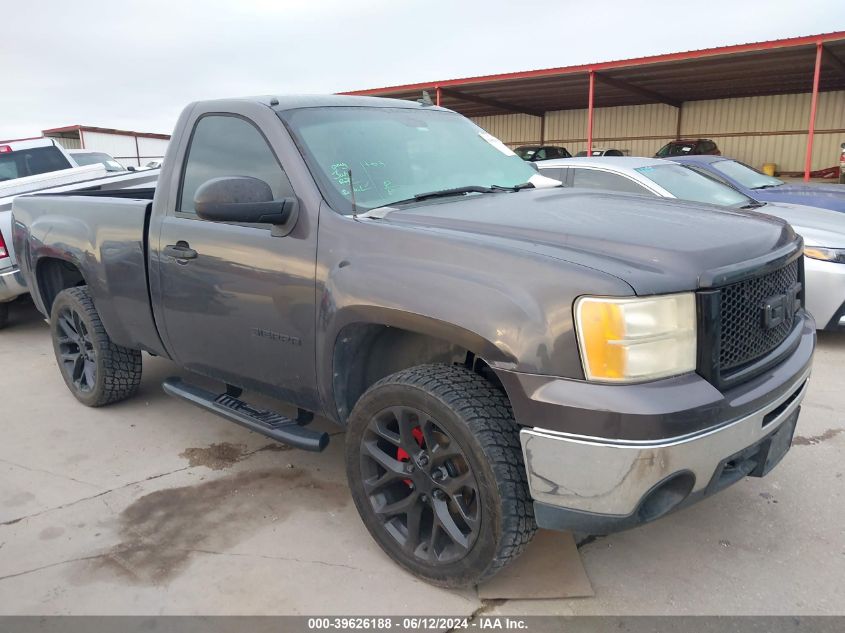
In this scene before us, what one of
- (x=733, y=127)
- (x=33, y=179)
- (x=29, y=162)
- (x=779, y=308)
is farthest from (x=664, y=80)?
(x=779, y=308)

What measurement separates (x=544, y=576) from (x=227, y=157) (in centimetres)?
241

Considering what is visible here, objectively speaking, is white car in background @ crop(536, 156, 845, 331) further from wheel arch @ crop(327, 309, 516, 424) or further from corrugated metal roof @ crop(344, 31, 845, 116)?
corrugated metal roof @ crop(344, 31, 845, 116)

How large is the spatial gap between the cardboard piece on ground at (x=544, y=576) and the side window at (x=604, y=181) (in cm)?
429

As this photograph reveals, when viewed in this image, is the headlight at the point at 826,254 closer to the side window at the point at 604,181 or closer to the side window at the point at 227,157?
the side window at the point at 604,181

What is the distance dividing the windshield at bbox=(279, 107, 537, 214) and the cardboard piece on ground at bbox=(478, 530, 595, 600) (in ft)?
5.18

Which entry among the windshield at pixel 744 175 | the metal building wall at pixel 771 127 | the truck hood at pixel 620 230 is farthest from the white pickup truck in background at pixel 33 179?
the metal building wall at pixel 771 127

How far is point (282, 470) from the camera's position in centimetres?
367

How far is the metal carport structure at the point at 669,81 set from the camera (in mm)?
14836

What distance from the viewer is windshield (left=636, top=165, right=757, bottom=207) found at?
6430mm

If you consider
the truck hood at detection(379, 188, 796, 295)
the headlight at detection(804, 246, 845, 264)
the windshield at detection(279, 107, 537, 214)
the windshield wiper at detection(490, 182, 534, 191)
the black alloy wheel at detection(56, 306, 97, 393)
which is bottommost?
the black alloy wheel at detection(56, 306, 97, 393)

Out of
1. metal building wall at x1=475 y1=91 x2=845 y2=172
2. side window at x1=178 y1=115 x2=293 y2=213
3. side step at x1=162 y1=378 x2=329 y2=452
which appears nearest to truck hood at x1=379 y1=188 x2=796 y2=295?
side window at x1=178 y1=115 x2=293 y2=213

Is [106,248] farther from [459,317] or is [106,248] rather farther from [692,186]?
[692,186]
